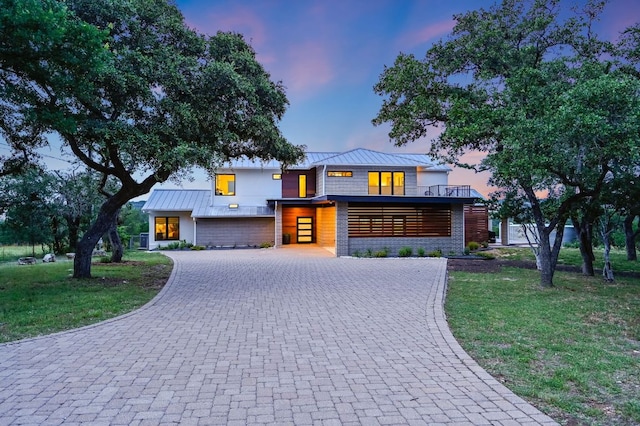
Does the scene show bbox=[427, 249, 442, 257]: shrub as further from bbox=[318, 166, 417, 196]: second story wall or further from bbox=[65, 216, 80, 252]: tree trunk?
bbox=[65, 216, 80, 252]: tree trunk

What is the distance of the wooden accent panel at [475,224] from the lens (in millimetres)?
26781

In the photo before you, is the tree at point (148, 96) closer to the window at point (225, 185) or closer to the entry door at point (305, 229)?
the window at point (225, 185)

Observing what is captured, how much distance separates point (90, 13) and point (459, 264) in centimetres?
1576

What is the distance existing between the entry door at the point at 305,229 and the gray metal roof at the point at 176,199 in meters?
6.60

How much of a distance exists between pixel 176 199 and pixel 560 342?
82.6ft

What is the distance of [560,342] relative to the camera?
6.07 metres

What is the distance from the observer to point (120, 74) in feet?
31.7

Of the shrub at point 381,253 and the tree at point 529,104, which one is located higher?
the tree at point 529,104

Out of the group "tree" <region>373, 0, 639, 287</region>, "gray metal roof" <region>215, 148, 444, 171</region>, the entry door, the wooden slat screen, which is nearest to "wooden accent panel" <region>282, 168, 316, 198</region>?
"gray metal roof" <region>215, 148, 444, 171</region>

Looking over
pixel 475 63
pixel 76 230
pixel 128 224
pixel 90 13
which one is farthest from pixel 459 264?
pixel 128 224

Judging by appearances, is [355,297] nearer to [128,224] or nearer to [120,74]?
[120,74]

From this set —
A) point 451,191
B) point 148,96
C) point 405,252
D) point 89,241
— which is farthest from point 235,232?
point 148,96

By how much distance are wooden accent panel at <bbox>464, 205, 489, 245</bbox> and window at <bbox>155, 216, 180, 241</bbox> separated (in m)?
19.3

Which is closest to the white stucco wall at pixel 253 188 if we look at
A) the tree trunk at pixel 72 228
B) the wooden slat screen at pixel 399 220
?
the wooden slat screen at pixel 399 220
